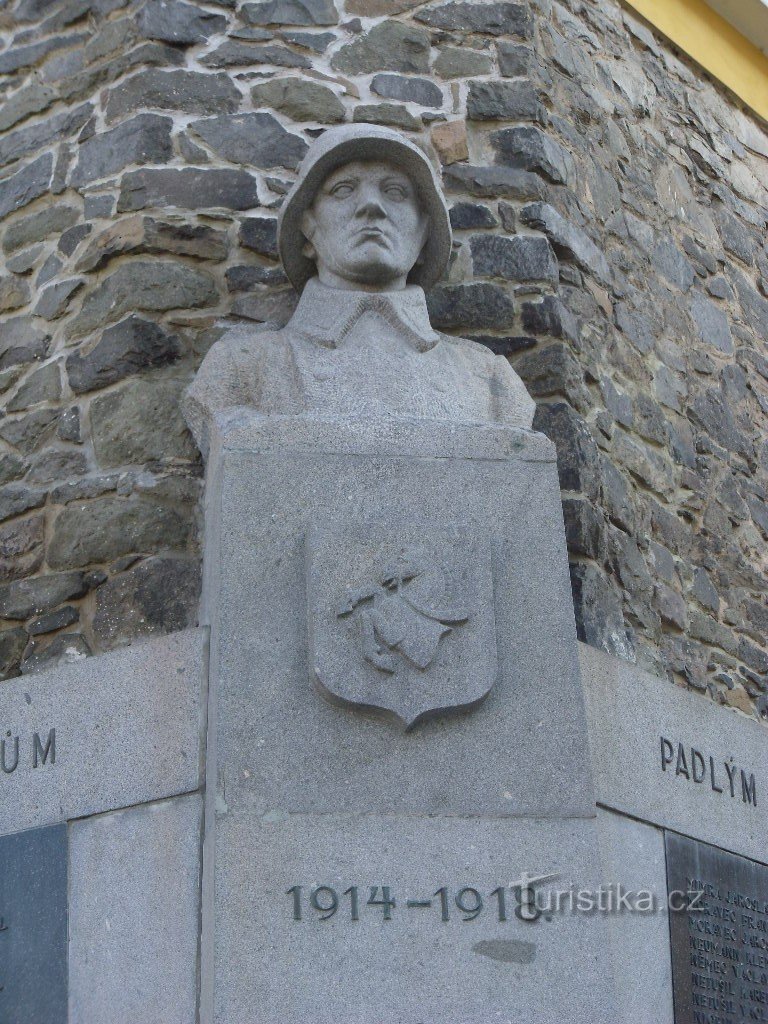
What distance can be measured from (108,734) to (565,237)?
271 cm

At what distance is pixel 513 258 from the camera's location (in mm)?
6676

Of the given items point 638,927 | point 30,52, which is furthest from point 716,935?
point 30,52

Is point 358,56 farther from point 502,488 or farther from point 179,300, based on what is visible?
point 502,488

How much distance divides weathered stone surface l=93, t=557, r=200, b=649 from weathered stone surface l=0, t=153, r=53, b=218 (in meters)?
1.82

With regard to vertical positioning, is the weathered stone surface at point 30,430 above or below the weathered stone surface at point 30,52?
below

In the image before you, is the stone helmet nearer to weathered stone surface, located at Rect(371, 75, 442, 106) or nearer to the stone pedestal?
the stone pedestal

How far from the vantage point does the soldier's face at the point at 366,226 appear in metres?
5.75

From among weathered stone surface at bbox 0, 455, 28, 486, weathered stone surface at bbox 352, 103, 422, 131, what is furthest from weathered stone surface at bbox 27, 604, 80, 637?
weathered stone surface at bbox 352, 103, 422, 131

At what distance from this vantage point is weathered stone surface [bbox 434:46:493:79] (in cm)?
707

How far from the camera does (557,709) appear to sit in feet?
16.2

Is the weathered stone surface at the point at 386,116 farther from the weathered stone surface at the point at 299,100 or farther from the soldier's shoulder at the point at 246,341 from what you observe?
the soldier's shoulder at the point at 246,341

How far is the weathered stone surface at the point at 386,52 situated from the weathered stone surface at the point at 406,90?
0.16 feet

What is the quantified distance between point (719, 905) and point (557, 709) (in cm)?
116

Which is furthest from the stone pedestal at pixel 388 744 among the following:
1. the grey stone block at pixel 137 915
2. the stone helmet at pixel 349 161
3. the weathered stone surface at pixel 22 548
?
the weathered stone surface at pixel 22 548
